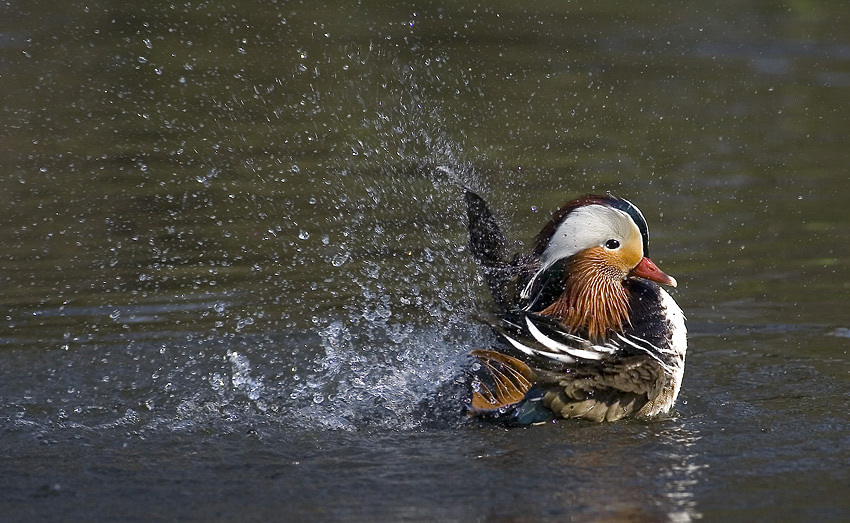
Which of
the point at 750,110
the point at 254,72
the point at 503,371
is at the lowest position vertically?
the point at 503,371

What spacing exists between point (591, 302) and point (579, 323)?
0.13 m

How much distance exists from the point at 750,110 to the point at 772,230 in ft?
8.33

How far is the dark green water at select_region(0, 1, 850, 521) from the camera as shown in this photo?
4984 millimetres

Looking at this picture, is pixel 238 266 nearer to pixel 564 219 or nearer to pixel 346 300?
pixel 346 300

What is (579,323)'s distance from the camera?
5816 millimetres

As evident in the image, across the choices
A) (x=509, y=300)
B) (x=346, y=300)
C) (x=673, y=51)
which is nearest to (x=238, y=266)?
(x=346, y=300)

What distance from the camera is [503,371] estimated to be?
558 centimetres

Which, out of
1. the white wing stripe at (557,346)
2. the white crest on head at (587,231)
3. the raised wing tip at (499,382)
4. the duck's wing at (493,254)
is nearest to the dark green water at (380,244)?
the raised wing tip at (499,382)

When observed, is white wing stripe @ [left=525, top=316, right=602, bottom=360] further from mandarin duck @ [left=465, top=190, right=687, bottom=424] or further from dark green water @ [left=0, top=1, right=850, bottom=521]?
dark green water @ [left=0, top=1, right=850, bottom=521]

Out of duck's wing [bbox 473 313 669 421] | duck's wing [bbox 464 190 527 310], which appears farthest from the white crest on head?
duck's wing [bbox 473 313 669 421]

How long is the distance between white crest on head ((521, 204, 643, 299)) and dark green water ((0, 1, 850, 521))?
0.78m

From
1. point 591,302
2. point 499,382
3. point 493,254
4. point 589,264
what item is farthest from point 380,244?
point 499,382

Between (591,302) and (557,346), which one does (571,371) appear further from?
(591,302)

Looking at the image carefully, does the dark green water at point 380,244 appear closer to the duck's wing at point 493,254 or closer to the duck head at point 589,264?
the duck's wing at point 493,254
